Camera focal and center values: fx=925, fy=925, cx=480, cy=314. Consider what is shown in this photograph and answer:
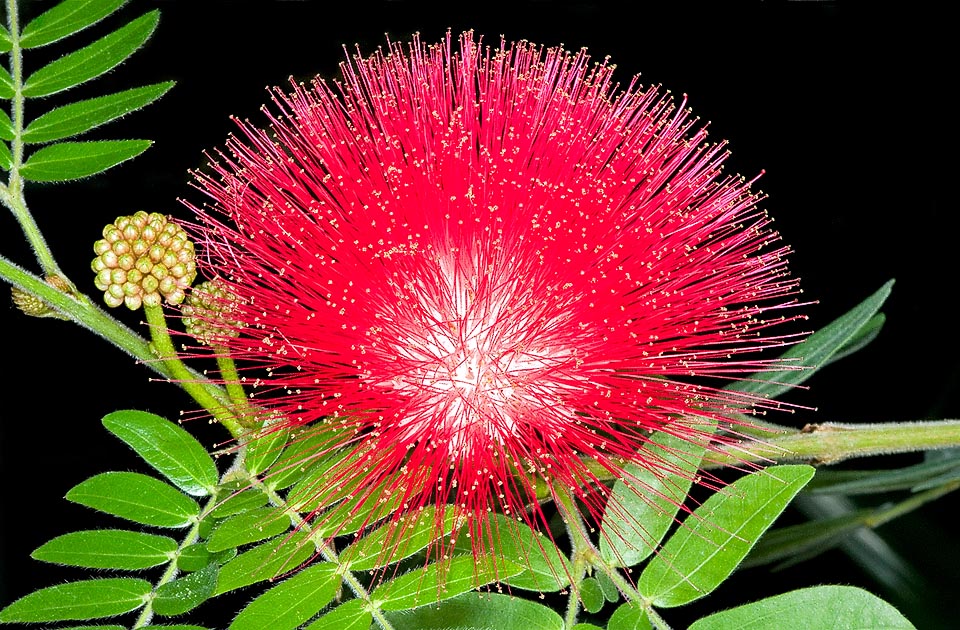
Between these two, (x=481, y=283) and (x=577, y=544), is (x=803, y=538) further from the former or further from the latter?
(x=481, y=283)

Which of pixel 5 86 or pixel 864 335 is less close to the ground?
pixel 5 86

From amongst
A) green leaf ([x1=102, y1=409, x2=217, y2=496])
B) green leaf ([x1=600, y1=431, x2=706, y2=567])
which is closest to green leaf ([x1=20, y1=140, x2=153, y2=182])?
green leaf ([x1=102, y1=409, x2=217, y2=496])

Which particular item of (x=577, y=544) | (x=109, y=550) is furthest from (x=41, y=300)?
(x=577, y=544)

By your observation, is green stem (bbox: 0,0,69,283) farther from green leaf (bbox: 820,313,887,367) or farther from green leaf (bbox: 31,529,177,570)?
green leaf (bbox: 820,313,887,367)

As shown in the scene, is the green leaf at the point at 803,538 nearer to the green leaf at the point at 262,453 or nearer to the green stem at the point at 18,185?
the green leaf at the point at 262,453

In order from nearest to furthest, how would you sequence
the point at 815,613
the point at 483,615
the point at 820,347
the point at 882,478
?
the point at 815,613, the point at 483,615, the point at 820,347, the point at 882,478

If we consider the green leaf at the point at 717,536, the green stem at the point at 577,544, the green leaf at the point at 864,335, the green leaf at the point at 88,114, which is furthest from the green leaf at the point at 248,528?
the green leaf at the point at 864,335

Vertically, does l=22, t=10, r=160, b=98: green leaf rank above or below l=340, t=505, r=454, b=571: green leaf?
above

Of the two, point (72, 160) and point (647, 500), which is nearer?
point (647, 500)
